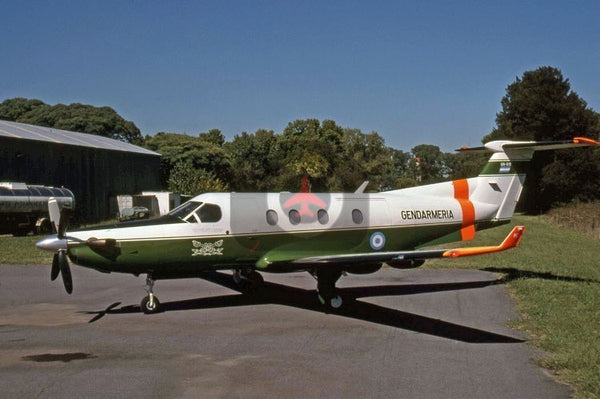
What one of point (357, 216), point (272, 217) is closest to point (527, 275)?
point (357, 216)

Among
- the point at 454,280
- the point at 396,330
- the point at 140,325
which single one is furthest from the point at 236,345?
the point at 454,280

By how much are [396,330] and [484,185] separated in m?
8.28

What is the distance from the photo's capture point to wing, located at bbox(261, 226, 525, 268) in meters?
11.6

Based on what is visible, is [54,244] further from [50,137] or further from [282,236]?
[50,137]

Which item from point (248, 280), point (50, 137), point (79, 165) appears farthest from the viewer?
point (79, 165)

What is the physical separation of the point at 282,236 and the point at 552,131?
57302 millimetres

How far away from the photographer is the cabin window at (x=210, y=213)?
535 inches

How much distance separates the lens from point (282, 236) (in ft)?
47.0

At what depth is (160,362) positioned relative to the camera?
9.28 m

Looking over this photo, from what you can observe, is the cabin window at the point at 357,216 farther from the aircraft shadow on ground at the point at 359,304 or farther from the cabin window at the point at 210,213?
the cabin window at the point at 210,213

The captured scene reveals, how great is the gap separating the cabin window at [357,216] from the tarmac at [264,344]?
81.1 inches

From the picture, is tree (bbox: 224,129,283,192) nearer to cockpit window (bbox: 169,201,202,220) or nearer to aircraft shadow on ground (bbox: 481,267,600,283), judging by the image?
aircraft shadow on ground (bbox: 481,267,600,283)

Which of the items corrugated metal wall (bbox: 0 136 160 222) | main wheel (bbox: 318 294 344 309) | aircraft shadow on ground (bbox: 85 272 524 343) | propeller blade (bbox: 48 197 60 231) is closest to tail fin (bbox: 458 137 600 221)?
aircraft shadow on ground (bbox: 85 272 524 343)

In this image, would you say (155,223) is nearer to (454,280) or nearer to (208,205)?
(208,205)
